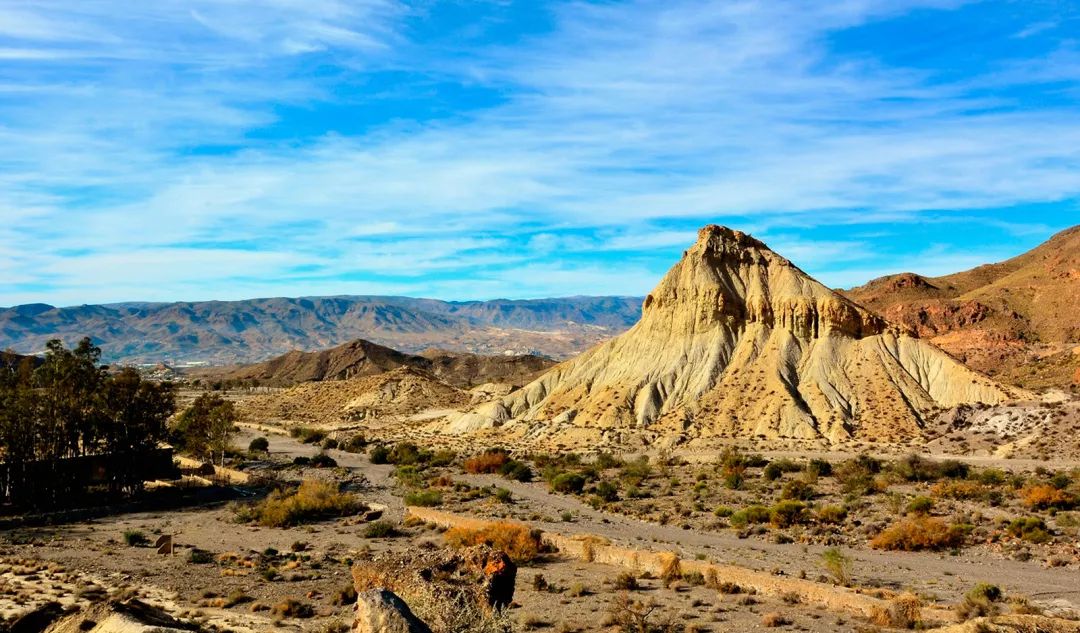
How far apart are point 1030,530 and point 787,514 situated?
816 cm

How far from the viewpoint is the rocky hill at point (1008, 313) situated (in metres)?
88.6

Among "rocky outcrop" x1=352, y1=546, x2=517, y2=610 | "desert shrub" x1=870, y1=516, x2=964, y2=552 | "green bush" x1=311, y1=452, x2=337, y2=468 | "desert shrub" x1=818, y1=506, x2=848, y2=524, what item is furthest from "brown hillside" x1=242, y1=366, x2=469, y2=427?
"rocky outcrop" x1=352, y1=546, x2=517, y2=610

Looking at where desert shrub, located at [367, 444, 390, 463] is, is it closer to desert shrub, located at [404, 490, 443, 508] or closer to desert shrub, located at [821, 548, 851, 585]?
desert shrub, located at [404, 490, 443, 508]

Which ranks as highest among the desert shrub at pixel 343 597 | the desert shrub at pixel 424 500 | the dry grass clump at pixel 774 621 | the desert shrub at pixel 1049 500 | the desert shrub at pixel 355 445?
the desert shrub at pixel 1049 500

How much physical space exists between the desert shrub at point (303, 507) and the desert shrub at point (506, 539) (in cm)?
923

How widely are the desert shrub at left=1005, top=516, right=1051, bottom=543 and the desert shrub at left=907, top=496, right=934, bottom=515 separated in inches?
146

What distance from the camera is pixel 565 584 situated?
22047 millimetres

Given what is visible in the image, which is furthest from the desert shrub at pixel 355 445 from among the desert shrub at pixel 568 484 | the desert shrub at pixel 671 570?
the desert shrub at pixel 671 570

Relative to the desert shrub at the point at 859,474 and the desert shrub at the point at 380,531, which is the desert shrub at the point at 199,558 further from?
the desert shrub at the point at 859,474

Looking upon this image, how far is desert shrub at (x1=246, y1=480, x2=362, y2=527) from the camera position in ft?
108

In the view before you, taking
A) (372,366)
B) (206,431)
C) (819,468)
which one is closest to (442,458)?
(206,431)

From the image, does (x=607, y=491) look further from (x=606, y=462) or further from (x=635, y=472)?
(x=606, y=462)

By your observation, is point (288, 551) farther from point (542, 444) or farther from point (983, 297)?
point (983, 297)

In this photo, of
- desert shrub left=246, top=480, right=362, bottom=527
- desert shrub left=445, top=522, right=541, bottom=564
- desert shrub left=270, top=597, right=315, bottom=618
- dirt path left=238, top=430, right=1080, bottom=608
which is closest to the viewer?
desert shrub left=270, top=597, right=315, bottom=618
